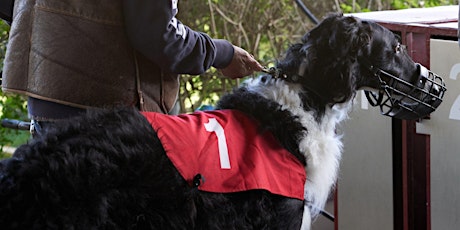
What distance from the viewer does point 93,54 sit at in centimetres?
268

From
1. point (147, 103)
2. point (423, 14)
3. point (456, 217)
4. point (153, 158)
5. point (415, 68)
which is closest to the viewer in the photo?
point (153, 158)

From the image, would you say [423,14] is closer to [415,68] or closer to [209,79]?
[415,68]

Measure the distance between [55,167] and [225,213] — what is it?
0.64m

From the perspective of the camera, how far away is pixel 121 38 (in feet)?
8.80

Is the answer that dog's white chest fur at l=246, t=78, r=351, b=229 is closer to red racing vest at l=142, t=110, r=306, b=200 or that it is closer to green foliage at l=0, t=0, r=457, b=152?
red racing vest at l=142, t=110, r=306, b=200

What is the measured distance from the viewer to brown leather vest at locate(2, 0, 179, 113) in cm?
266

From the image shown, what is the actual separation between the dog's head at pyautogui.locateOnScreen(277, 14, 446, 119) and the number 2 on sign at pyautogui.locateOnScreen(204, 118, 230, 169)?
0.40 metres

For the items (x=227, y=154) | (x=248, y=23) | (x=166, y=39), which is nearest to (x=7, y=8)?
(x=166, y=39)

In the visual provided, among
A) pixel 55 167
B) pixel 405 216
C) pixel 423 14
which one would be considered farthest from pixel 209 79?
pixel 55 167

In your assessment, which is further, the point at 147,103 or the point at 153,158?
the point at 147,103

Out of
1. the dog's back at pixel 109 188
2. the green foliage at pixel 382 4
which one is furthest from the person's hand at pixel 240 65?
the green foliage at pixel 382 4

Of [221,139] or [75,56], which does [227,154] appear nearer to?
[221,139]

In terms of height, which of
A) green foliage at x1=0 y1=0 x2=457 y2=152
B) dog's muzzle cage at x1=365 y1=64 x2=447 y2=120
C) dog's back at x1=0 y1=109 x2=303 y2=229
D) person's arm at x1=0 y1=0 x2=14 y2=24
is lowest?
dog's back at x1=0 y1=109 x2=303 y2=229

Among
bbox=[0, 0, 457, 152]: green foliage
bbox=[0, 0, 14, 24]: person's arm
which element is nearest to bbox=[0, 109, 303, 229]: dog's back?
bbox=[0, 0, 14, 24]: person's arm
